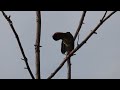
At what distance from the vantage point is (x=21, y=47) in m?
2.40

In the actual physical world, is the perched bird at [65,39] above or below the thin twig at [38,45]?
above

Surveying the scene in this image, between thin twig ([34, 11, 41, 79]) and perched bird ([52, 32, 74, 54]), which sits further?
perched bird ([52, 32, 74, 54])

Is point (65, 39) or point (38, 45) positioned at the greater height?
point (65, 39)

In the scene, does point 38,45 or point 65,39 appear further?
point 65,39

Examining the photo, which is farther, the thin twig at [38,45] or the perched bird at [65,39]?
the perched bird at [65,39]

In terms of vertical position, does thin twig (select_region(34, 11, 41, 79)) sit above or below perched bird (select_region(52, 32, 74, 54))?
below
